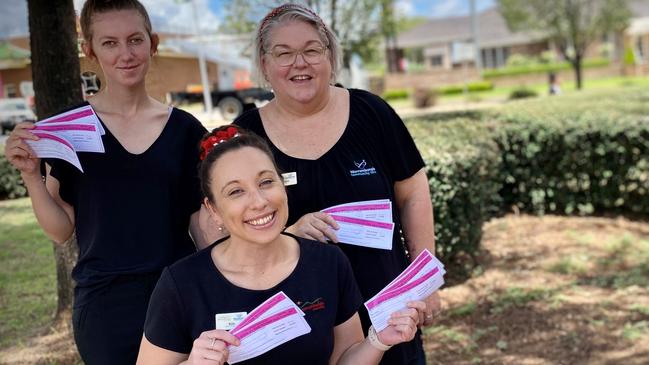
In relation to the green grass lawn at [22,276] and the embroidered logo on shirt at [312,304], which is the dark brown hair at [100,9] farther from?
the green grass lawn at [22,276]

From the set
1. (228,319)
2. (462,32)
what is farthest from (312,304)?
(462,32)

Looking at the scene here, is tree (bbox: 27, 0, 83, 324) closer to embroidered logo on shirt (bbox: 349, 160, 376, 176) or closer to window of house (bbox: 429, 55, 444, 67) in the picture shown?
embroidered logo on shirt (bbox: 349, 160, 376, 176)

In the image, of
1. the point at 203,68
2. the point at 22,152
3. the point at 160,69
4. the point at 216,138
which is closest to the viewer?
the point at 216,138

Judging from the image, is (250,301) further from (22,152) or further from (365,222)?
(22,152)

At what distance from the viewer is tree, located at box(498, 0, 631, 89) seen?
30688 mm

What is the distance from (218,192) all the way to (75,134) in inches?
24.5

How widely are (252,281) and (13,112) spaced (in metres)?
4.00

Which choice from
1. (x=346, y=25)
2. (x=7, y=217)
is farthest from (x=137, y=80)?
(x=346, y=25)

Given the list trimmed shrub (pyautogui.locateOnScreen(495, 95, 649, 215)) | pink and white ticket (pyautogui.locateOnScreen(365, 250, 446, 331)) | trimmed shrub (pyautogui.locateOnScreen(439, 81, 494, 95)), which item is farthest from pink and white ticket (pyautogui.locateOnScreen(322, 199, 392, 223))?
trimmed shrub (pyautogui.locateOnScreen(439, 81, 494, 95))

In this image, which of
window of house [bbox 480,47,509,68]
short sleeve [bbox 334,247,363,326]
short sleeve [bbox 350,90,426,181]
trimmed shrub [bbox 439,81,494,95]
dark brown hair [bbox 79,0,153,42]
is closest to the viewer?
short sleeve [bbox 334,247,363,326]

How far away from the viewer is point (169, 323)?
199 cm

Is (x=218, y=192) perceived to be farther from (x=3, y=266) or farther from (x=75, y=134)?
(x=3, y=266)

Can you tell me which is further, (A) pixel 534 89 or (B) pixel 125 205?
(A) pixel 534 89

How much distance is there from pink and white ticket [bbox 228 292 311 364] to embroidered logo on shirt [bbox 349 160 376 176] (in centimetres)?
66
